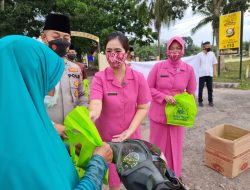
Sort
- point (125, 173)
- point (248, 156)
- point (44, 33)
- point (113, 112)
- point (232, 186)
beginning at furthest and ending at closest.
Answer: point (248, 156) → point (232, 186) → point (113, 112) → point (44, 33) → point (125, 173)

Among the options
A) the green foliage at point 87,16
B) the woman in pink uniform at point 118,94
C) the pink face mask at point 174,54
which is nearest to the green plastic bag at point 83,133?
the woman in pink uniform at point 118,94

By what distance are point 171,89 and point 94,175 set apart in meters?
2.00

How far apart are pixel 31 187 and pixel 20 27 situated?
21.1 m

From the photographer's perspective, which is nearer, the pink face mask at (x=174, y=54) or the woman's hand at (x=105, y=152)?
the woman's hand at (x=105, y=152)

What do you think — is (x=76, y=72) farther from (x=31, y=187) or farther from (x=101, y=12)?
(x=101, y=12)

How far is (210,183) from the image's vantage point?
10.4 feet

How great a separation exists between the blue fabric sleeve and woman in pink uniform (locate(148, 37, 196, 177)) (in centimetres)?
178

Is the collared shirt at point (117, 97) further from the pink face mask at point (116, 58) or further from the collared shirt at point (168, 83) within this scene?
the collared shirt at point (168, 83)

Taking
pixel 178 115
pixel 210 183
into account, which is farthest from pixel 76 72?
pixel 210 183

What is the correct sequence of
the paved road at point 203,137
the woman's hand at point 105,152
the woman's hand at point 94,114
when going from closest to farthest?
the woman's hand at point 105,152 → the woman's hand at point 94,114 → the paved road at point 203,137

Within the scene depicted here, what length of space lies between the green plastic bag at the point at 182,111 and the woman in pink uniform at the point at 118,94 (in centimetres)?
66

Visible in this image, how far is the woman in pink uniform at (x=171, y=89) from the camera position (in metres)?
2.92

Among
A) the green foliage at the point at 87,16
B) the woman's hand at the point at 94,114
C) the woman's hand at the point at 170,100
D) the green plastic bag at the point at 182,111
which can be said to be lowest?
the green plastic bag at the point at 182,111

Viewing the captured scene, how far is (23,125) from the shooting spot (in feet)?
2.81
